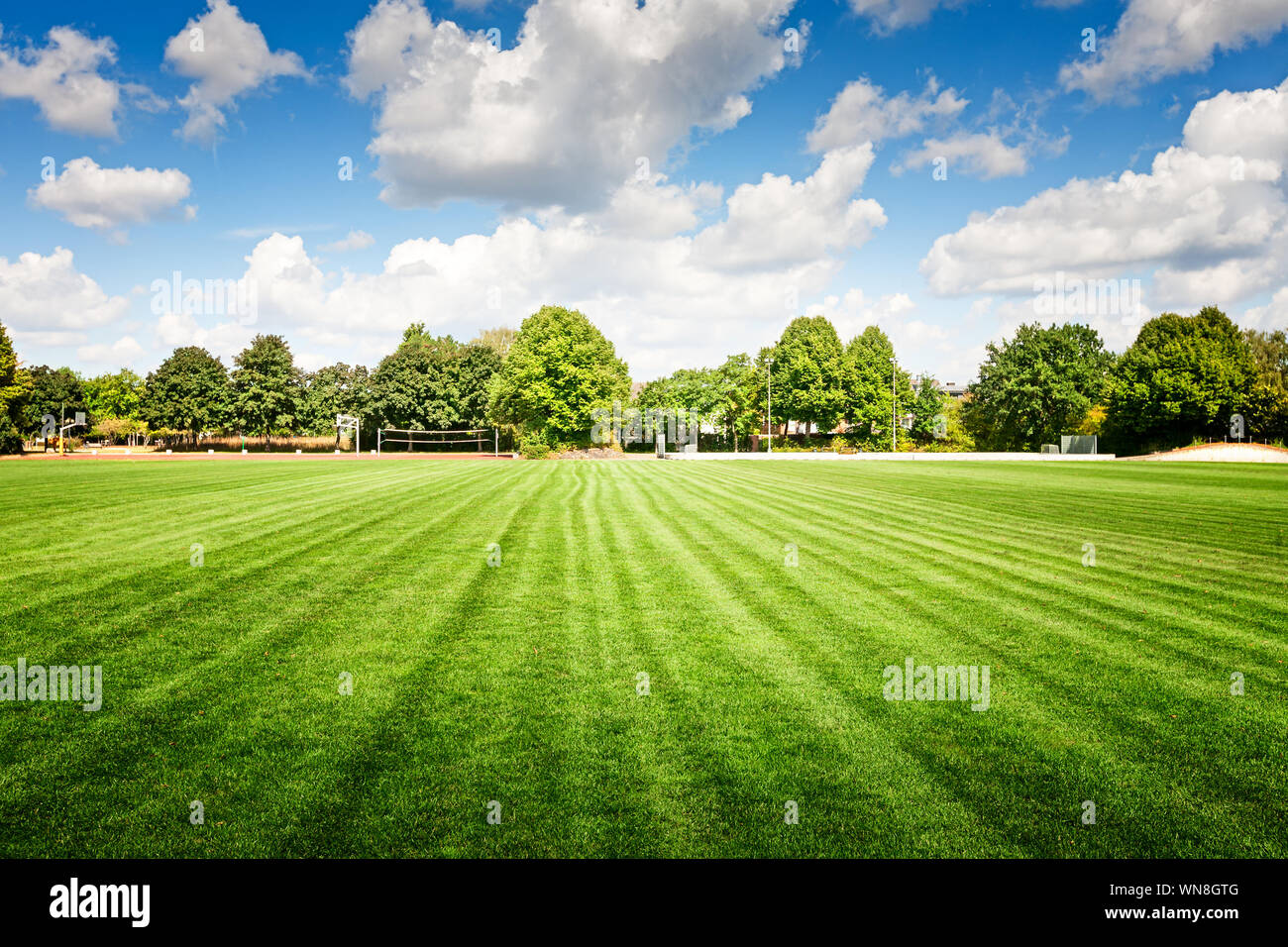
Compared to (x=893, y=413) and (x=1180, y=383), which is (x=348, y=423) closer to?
(x=893, y=413)

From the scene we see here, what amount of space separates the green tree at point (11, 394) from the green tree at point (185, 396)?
11695 millimetres

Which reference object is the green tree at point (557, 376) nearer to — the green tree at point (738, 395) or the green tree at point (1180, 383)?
the green tree at point (738, 395)

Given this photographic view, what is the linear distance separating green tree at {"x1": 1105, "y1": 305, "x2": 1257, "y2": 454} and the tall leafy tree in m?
91.8

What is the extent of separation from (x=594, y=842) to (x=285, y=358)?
9095 centimetres

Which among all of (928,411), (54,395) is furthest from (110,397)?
(928,411)

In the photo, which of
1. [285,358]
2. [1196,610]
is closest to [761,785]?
[1196,610]

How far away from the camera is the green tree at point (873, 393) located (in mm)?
81250

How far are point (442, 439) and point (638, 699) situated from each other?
80.8 metres

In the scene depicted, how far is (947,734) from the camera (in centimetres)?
549

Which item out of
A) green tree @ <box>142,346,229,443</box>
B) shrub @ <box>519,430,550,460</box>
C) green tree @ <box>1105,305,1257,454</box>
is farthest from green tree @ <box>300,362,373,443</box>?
green tree @ <box>1105,305,1257,454</box>

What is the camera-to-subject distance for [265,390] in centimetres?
8012

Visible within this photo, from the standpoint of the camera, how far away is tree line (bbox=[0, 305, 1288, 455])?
66688 millimetres

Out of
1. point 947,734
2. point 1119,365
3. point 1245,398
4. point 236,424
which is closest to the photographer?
point 947,734
